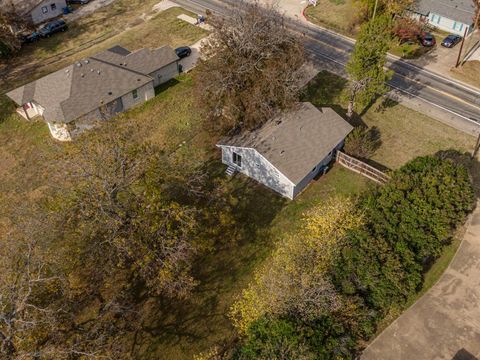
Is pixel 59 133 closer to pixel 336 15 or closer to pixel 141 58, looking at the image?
pixel 141 58

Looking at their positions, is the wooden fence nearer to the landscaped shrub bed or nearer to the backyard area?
the backyard area

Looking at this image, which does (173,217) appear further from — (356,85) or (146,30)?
(146,30)

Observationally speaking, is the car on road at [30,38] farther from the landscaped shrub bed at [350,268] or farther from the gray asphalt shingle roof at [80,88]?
the landscaped shrub bed at [350,268]

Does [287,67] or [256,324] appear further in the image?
[287,67]

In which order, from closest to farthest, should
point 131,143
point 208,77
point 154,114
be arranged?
point 131,143 < point 208,77 < point 154,114

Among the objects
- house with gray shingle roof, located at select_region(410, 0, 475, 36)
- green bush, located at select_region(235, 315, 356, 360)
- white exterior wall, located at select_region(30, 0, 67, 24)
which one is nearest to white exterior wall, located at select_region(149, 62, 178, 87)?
white exterior wall, located at select_region(30, 0, 67, 24)

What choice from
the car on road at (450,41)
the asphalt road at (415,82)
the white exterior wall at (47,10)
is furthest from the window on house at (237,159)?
the white exterior wall at (47,10)

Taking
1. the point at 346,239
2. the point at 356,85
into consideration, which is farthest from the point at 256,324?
the point at 356,85
